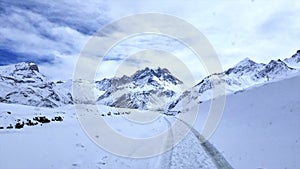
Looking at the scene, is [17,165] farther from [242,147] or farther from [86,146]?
[242,147]

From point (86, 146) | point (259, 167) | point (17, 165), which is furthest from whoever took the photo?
point (86, 146)

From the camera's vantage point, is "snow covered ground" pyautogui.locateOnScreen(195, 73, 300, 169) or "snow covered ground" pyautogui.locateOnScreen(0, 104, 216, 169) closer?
"snow covered ground" pyautogui.locateOnScreen(0, 104, 216, 169)

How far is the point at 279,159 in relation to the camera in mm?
14914

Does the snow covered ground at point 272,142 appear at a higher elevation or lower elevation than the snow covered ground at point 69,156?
higher

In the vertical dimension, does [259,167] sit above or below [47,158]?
above

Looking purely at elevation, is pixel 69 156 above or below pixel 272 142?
below

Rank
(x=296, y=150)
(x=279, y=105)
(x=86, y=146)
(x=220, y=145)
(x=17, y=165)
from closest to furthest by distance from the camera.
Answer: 1. (x=17, y=165)
2. (x=296, y=150)
3. (x=86, y=146)
4. (x=220, y=145)
5. (x=279, y=105)

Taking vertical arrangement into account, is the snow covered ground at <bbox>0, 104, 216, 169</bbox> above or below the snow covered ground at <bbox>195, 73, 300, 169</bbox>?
below

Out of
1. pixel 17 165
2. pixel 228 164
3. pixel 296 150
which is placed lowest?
pixel 17 165

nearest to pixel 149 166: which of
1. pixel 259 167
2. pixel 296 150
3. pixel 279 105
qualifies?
pixel 259 167

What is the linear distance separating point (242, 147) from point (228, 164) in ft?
16.4

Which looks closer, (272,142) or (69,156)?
(69,156)

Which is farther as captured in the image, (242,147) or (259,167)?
(242,147)

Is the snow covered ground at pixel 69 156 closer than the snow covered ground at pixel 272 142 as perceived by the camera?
Yes
